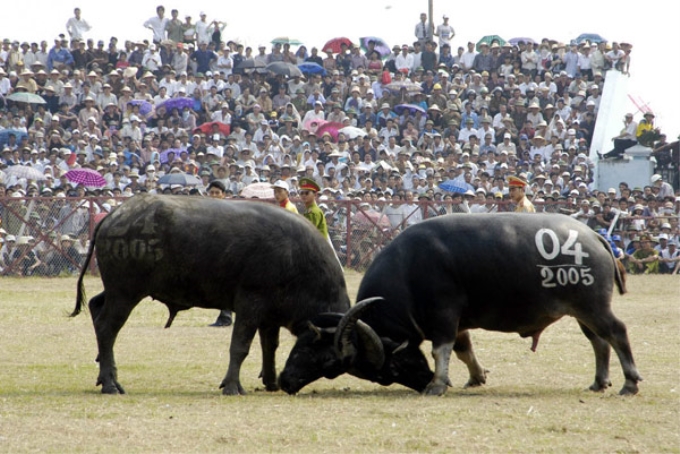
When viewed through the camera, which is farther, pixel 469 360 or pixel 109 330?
pixel 469 360

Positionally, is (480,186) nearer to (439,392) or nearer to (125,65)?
(125,65)

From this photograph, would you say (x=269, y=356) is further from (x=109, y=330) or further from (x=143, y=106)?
(x=143, y=106)

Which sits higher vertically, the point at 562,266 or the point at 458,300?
the point at 562,266

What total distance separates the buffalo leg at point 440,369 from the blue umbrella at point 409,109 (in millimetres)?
22698

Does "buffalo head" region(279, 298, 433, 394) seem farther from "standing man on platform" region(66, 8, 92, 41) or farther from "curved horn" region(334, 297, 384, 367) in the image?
"standing man on platform" region(66, 8, 92, 41)

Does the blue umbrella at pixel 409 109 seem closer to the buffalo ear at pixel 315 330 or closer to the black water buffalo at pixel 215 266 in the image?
the black water buffalo at pixel 215 266

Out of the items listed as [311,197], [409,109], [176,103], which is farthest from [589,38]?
[311,197]

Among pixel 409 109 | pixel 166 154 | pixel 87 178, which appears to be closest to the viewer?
pixel 87 178

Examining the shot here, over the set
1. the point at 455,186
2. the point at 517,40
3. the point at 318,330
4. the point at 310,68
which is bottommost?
the point at 455,186

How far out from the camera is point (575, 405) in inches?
361

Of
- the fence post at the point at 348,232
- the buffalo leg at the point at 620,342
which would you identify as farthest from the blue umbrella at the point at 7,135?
the buffalo leg at the point at 620,342

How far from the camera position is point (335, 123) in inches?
1225

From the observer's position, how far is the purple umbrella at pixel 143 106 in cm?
3041

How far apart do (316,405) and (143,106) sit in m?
22.5
